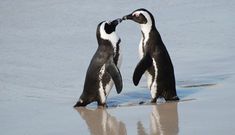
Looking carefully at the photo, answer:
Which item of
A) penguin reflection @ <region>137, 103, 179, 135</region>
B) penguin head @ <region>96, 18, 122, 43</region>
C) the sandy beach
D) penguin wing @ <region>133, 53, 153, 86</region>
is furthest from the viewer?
penguin head @ <region>96, 18, 122, 43</region>

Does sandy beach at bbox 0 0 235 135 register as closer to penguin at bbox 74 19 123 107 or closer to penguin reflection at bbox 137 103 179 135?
penguin reflection at bbox 137 103 179 135

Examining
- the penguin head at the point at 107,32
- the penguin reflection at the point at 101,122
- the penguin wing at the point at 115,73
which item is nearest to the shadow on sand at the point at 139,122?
the penguin reflection at the point at 101,122

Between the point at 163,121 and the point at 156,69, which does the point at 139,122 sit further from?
the point at 156,69

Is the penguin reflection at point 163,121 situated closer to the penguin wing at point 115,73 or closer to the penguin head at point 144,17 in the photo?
the penguin wing at point 115,73

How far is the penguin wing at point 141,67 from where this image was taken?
6.62m

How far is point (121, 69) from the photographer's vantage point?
26.8ft

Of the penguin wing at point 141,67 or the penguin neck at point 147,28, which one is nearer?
the penguin wing at point 141,67

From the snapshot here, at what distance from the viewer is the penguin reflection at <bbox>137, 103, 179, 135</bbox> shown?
523cm

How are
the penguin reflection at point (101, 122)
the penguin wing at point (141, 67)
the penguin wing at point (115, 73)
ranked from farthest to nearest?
1. the penguin wing at point (141, 67)
2. the penguin wing at point (115, 73)
3. the penguin reflection at point (101, 122)

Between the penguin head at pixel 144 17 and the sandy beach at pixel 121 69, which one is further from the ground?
the penguin head at pixel 144 17

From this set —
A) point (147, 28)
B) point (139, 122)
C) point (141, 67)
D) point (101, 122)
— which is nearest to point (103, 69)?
point (141, 67)

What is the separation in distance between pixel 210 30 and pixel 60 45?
209 cm

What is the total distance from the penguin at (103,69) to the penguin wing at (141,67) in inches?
7.7

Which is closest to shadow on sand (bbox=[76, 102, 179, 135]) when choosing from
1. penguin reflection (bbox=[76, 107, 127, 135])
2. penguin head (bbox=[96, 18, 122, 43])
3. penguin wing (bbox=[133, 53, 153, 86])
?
penguin reflection (bbox=[76, 107, 127, 135])
